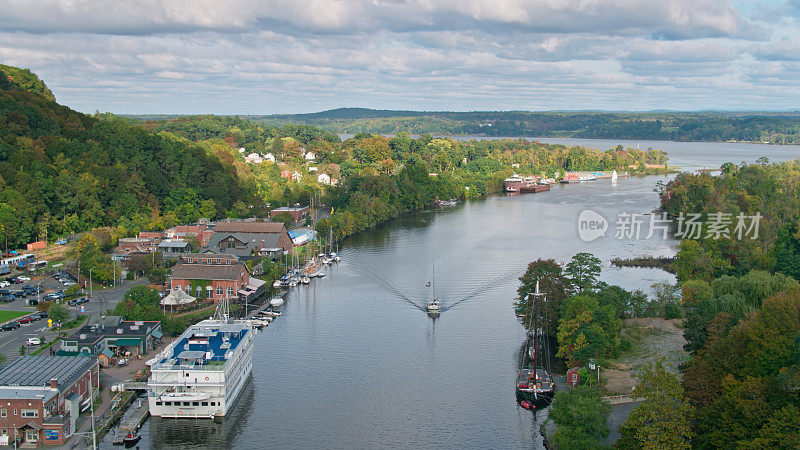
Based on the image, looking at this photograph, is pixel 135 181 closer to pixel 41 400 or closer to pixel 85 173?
pixel 85 173

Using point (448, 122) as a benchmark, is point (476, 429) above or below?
below

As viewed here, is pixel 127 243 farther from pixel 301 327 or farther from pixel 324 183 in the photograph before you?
pixel 324 183

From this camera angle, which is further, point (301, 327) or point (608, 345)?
point (301, 327)

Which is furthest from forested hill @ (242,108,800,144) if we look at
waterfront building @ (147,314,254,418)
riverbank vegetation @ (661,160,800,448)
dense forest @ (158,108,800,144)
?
waterfront building @ (147,314,254,418)

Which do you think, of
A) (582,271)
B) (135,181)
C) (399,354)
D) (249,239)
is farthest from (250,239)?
(582,271)

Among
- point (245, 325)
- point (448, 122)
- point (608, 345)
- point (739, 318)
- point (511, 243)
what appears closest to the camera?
point (739, 318)

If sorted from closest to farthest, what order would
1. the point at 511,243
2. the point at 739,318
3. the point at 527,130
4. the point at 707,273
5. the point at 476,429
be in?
the point at 476,429, the point at 739,318, the point at 707,273, the point at 511,243, the point at 527,130

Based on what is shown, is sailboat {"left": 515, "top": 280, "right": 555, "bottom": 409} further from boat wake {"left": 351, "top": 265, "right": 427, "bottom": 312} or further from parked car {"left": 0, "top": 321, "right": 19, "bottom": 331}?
parked car {"left": 0, "top": 321, "right": 19, "bottom": 331}

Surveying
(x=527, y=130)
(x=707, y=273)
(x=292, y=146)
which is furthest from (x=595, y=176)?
(x=527, y=130)
